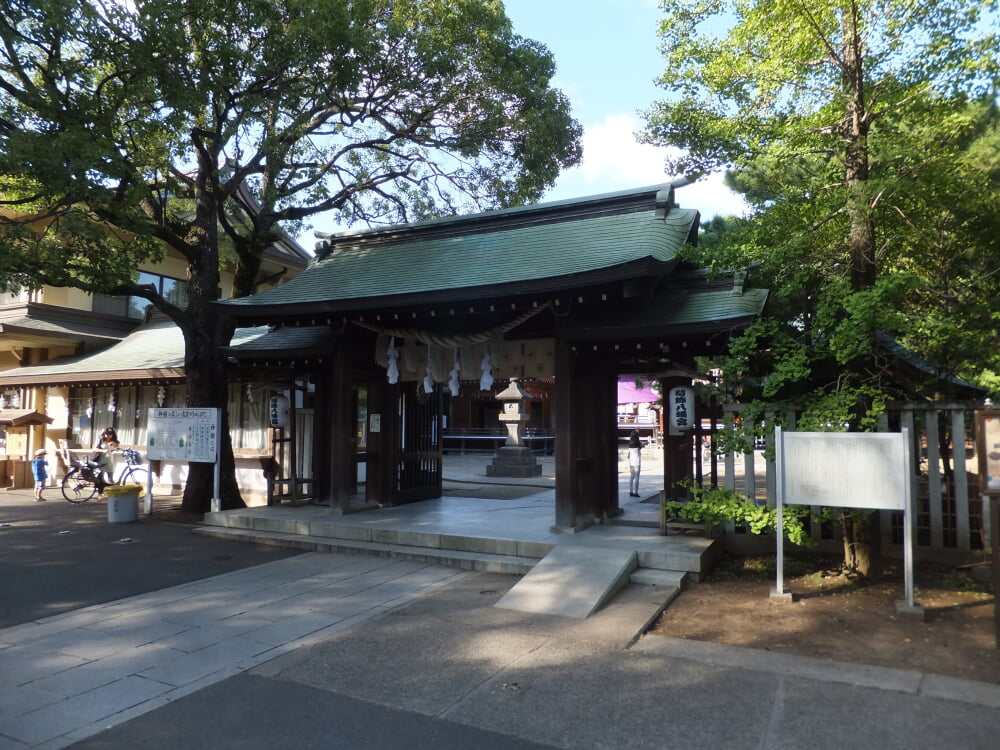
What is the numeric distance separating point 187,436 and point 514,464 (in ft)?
37.1

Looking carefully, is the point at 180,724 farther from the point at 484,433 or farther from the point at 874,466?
the point at 484,433

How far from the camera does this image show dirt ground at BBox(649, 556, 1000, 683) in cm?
514

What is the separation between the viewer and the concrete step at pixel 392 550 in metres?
8.12

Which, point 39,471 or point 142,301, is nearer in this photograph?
point 39,471

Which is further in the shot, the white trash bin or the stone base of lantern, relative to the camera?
the stone base of lantern

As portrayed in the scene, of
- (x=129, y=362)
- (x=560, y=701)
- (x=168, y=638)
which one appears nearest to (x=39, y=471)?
(x=129, y=362)

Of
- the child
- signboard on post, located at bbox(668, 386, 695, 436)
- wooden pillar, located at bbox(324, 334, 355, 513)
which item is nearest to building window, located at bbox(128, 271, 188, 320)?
the child

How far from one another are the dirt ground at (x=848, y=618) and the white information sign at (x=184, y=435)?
8712 mm

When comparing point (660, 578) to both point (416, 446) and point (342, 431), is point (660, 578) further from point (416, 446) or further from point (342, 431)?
point (416, 446)

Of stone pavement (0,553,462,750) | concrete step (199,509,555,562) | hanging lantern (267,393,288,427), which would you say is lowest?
stone pavement (0,553,462,750)

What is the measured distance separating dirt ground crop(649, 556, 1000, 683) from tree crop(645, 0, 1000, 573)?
725 millimetres

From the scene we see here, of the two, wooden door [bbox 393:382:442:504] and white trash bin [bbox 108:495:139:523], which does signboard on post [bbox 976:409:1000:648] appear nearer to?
wooden door [bbox 393:382:442:504]

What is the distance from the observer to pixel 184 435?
38.6 ft

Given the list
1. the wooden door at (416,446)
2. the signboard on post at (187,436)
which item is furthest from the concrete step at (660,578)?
the signboard on post at (187,436)
